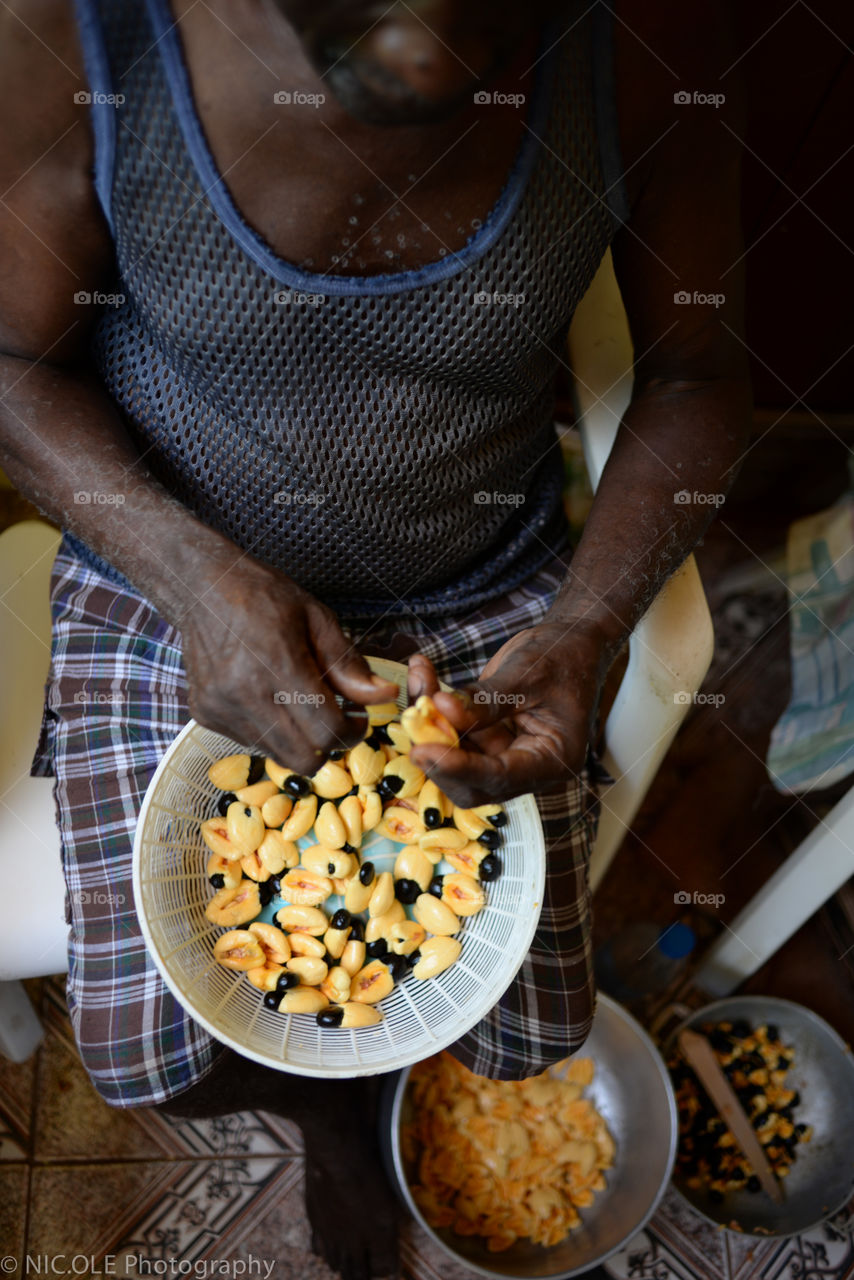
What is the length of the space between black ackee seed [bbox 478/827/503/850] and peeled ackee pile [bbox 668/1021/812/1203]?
0.63m

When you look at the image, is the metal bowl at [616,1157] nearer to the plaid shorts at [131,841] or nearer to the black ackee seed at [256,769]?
the plaid shorts at [131,841]

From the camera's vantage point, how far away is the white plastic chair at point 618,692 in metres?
0.82

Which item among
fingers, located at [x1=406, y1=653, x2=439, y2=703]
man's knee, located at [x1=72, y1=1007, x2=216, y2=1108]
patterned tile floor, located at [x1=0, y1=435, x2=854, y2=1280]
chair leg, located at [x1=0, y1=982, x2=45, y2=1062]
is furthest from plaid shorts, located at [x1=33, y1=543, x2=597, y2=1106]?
patterned tile floor, located at [x1=0, y1=435, x2=854, y2=1280]

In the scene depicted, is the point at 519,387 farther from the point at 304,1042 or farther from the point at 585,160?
the point at 304,1042

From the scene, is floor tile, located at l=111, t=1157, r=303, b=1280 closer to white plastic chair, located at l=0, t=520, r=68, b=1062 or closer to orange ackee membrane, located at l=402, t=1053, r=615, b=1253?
orange ackee membrane, located at l=402, t=1053, r=615, b=1253

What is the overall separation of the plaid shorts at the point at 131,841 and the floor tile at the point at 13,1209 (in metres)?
0.54

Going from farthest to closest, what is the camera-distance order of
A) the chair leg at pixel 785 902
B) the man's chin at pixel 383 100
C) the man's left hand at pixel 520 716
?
the chair leg at pixel 785 902, the man's left hand at pixel 520 716, the man's chin at pixel 383 100

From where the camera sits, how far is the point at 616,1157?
113 cm

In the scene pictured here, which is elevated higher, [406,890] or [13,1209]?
[406,890]

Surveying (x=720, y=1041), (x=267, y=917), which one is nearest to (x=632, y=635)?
(x=267, y=917)

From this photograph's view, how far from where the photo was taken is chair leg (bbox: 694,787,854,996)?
3.17 feet

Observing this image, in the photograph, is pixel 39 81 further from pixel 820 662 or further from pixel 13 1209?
pixel 13 1209

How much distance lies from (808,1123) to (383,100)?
4.18 feet

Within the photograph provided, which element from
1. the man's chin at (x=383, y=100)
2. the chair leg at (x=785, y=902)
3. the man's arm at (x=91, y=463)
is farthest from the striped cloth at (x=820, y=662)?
the man's chin at (x=383, y=100)
